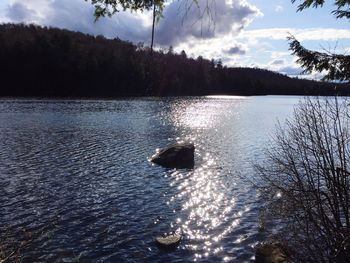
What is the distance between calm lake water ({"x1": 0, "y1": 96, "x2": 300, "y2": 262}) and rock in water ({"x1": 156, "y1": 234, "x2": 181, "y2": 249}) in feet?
0.83

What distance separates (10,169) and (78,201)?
28.2 feet

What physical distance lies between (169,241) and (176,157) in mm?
14754

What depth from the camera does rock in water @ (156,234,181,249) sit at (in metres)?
14.5

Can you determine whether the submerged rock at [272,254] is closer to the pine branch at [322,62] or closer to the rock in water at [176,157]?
the pine branch at [322,62]

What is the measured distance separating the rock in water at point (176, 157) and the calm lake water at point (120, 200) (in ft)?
2.80

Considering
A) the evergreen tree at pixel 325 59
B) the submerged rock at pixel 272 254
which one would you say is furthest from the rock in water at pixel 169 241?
the evergreen tree at pixel 325 59

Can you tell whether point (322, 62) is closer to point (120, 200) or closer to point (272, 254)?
point (272, 254)

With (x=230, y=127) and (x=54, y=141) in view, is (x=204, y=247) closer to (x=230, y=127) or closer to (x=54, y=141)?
(x=54, y=141)

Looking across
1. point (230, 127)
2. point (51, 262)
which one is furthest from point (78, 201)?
point (230, 127)

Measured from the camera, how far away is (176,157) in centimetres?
2934

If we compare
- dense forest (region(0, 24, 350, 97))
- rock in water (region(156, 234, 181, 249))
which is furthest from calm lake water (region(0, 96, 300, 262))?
dense forest (region(0, 24, 350, 97))

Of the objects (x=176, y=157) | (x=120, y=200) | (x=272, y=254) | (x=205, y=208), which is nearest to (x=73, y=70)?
(x=176, y=157)

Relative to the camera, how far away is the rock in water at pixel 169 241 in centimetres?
1452

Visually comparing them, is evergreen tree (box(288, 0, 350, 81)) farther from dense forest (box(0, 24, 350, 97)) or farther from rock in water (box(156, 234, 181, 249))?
dense forest (box(0, 24, 350, 97))
